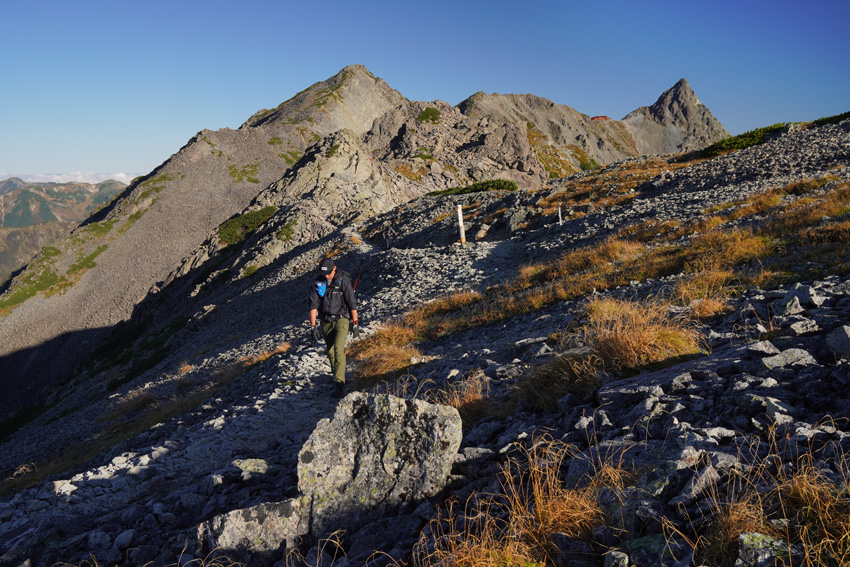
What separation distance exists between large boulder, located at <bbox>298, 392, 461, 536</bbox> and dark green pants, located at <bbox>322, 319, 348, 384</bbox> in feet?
18.0

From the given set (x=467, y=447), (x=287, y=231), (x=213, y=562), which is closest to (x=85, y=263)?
(x=287, y=231)

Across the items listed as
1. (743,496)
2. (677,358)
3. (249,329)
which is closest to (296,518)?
(743,496)

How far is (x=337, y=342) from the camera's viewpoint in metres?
10.3

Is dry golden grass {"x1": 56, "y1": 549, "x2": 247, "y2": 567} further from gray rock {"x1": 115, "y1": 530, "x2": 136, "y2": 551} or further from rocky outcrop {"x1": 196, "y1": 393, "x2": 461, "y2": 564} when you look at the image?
gray rock {"x1": 115, "y1": 530, "x2": 136, "y2": 551}

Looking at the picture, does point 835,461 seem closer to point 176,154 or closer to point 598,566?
point 598,566

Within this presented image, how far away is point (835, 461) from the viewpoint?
2850mm

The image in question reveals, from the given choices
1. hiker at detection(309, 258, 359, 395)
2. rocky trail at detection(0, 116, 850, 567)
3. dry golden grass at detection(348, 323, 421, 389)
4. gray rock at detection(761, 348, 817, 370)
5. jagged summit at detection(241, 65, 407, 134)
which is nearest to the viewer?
rocky trail at detection(0, 116, 850, 567)

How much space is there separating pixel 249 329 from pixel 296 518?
25.6 metres

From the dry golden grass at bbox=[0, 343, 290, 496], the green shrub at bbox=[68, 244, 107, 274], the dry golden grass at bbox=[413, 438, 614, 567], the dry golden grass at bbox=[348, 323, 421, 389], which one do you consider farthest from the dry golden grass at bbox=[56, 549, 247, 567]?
the green shrub at bbox=[68, 244, 107, 274]

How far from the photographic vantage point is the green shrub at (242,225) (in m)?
56.3

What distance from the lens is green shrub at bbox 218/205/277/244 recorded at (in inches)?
2218

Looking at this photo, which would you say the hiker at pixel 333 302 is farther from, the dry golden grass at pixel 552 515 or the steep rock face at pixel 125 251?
the steep rock face at pixel 125 251

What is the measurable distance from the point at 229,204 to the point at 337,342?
72.6m

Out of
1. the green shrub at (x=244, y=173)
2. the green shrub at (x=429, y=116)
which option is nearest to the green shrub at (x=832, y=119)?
the green shrub at (x=429, y=116)
